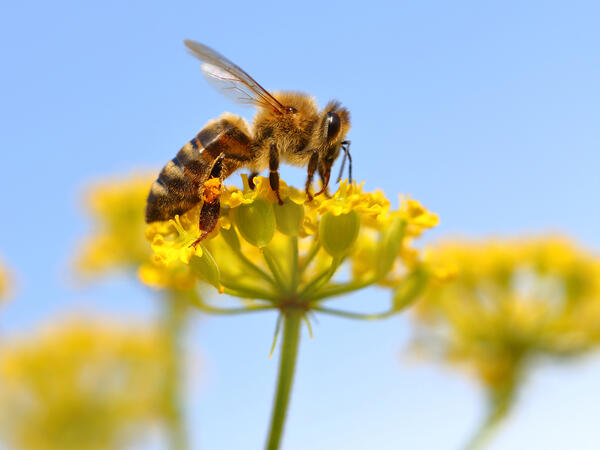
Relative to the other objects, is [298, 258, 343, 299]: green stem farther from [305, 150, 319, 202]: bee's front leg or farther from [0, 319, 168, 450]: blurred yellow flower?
[0, 319, 168, 450]: blurred yellow flower

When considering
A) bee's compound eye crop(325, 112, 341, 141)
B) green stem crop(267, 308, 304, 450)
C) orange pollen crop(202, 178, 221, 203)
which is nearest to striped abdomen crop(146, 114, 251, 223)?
orange pollen crop(202, 178, 221, 203)

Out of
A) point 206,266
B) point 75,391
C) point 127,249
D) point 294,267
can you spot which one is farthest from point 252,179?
point 75,391

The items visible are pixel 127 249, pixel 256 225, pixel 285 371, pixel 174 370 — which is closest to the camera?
pixel 285 371

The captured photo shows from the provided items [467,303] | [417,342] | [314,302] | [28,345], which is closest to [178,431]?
[417,342]

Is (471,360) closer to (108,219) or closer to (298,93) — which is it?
(298,93)

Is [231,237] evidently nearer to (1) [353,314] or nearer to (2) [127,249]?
(1) [353,314]

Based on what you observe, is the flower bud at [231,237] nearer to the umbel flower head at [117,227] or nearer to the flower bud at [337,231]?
the flower bud at [337,231]

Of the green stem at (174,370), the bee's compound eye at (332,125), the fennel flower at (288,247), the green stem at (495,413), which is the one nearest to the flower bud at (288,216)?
the fennel flower at (288,247)
